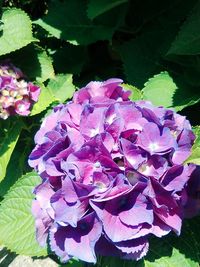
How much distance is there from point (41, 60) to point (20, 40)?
167 millimetres

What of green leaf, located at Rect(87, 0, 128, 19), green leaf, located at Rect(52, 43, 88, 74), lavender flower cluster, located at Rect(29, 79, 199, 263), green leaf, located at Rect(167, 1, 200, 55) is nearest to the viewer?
lavender flower cluster, located at Rect(29, 79, 199, 263)

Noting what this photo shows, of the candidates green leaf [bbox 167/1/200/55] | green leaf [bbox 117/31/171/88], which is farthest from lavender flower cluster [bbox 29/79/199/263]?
green leaf [bbox 117/31/171/88]

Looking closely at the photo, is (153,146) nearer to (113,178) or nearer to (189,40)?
(113,178)

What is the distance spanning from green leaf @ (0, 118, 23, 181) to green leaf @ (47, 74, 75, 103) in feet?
0.59

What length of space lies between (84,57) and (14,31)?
33 centimetres

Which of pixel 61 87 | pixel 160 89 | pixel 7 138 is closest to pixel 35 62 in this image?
pixel 61 87

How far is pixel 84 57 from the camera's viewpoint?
218cm

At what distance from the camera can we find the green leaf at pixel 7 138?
1973 mm

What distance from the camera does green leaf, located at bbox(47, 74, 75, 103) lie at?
2070mm

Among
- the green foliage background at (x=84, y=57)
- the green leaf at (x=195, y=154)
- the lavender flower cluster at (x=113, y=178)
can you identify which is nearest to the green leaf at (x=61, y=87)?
the green foliage background at (x=84, y=57)

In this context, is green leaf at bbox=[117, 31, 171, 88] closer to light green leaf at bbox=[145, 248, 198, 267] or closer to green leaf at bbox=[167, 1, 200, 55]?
green leaf at bbox=[167, 1, 200, 55]

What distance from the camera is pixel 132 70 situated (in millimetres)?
1884

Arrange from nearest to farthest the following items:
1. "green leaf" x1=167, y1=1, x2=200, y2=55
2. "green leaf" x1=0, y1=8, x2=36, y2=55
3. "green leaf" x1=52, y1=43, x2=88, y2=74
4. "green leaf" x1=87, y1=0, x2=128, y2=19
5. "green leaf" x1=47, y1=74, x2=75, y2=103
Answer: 1. "green leaf" x1=167, y1=1, x2=200, y2=55
2. "green leaf" x1=87, y1=0, x2=128, y2=19
3. "green leaf" x1=0, y1=8, x2=36, y2=55
4. "green leaf" x1=47, y1=74, x2=75, y2=103
5. "green leaf" x1=52, y1=43, x2=88, y2=74

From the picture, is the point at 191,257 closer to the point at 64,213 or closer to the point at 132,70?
the point at 64,213
